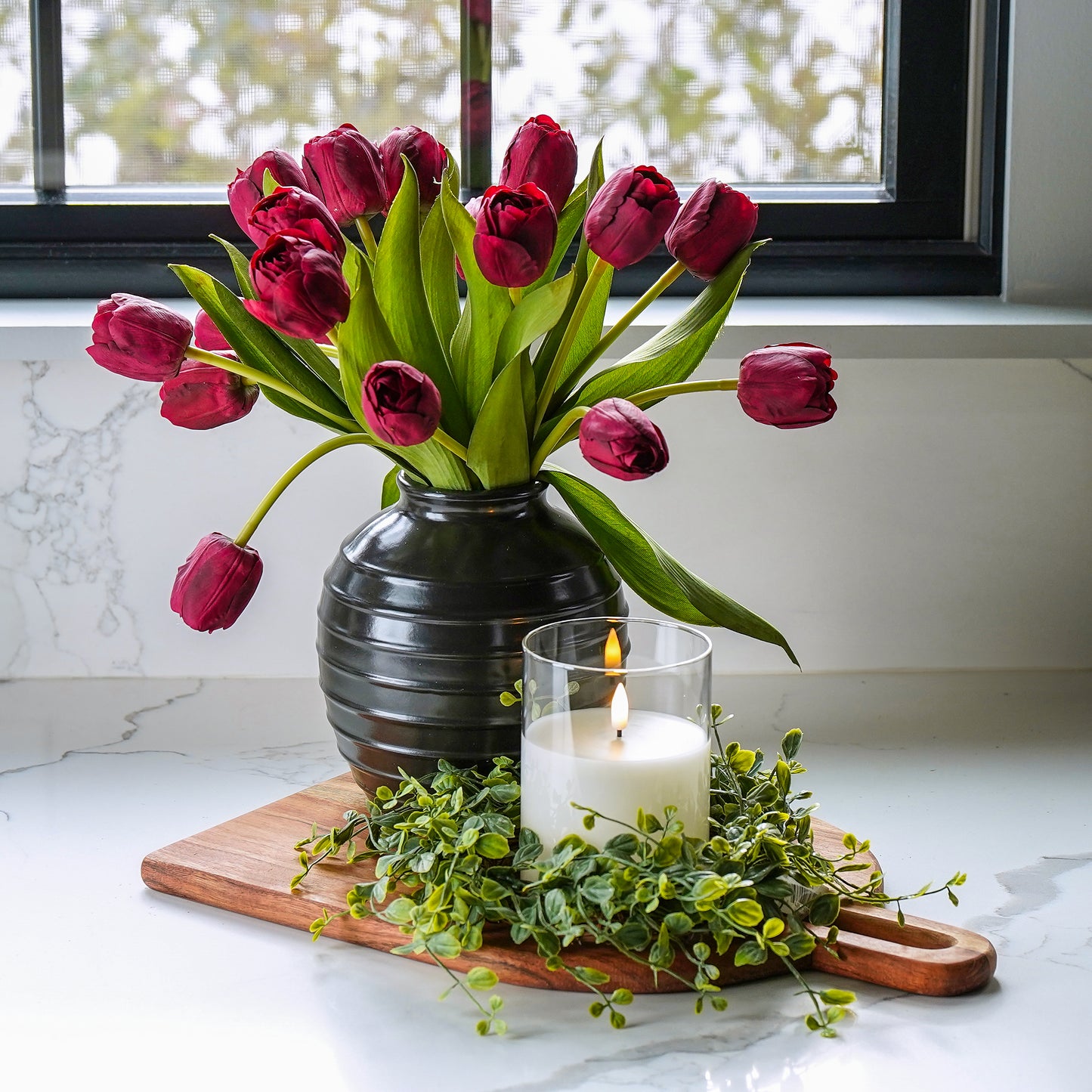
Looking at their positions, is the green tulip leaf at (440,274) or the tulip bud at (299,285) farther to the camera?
the green tulip leaf at (440,274)

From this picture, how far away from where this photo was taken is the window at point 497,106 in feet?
3.86

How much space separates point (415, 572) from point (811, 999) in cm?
29

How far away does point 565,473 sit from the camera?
2.37ft

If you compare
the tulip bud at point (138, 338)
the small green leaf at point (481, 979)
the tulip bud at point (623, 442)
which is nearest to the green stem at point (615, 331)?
the tulip bud at point (623, 442)

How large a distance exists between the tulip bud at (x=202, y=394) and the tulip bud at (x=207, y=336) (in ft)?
0.09

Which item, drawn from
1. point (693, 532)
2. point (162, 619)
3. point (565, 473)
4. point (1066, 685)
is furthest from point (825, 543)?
point (162, 619)

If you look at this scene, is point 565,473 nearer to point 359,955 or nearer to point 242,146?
point 359,955

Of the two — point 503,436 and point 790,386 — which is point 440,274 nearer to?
point 503,436

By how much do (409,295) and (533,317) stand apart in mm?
70

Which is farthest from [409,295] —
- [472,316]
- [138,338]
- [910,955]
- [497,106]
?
[497,106]

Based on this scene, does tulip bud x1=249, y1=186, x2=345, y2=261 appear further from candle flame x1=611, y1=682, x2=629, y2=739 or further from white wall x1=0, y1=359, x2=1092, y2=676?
white wall x1=0, y1=359, x2=1092, y2=676

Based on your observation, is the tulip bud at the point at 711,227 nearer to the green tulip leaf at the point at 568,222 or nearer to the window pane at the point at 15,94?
the green tulip leaf at the point at 568,222

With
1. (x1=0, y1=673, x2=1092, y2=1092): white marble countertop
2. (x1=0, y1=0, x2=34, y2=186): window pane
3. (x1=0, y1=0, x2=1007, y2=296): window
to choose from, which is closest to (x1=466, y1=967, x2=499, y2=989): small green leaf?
(x1=0, y1=673, x2=1092, y2=1092): white marble countertop

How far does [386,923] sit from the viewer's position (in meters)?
0.64
